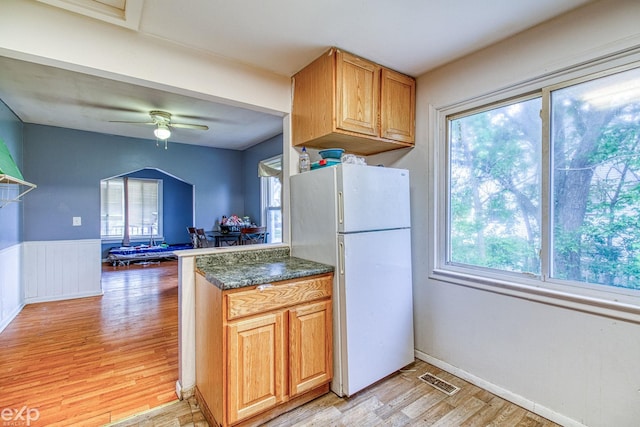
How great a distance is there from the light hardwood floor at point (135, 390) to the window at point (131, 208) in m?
4.02

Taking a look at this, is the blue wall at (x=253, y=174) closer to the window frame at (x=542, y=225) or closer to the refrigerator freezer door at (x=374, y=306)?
the window frame at (x=542, y=225)

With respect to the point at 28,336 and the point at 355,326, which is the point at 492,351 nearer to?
the point at 355,326

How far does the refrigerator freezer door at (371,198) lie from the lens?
1917 millimetres

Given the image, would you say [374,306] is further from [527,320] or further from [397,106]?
[397,106]

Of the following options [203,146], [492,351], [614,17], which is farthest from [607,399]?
[203,146]

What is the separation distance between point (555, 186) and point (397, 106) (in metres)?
1.19

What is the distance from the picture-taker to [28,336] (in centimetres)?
291

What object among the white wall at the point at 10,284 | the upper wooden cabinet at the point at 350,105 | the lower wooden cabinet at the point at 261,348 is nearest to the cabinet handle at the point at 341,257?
the lower wooden cabinet at the point at 261,348

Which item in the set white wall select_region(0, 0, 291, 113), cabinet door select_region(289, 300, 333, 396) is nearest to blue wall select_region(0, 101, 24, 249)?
white wall select_region(0, 0, 291, 113)

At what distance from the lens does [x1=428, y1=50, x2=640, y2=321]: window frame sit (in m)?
1.53

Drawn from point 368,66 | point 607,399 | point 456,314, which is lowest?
point 607,399

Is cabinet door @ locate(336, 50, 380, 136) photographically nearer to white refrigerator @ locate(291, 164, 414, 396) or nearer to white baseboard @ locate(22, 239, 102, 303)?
white refrigerator @ locate(291, 164, 414, 396)

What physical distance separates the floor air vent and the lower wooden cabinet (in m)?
0.74

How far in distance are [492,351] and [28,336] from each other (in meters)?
4.13
